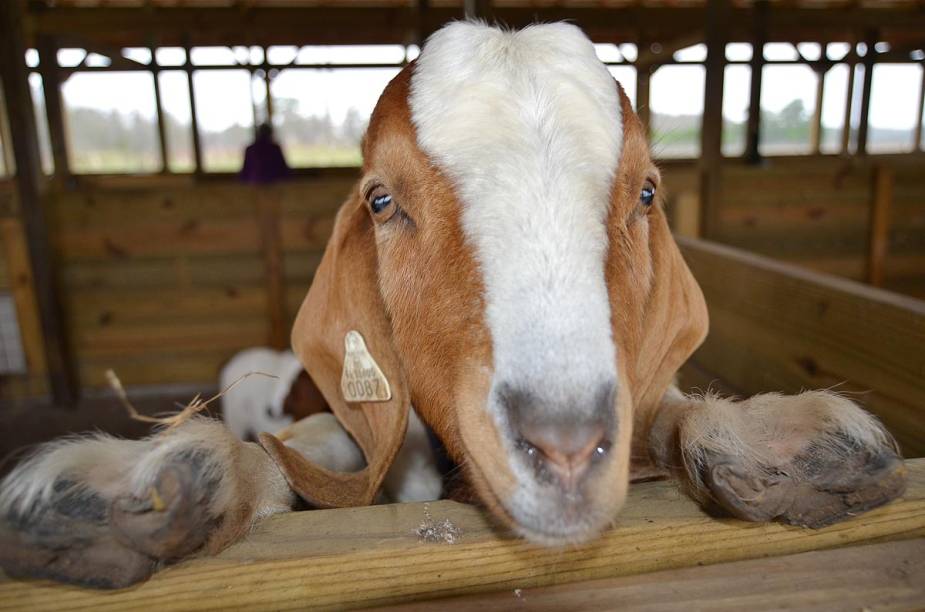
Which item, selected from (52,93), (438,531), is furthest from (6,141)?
(438,531)

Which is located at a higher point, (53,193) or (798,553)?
(53,193)

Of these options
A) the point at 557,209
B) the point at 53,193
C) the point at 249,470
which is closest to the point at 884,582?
the point at 557,209

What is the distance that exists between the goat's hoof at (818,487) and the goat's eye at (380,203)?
88 cm

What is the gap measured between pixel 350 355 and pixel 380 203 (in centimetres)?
42

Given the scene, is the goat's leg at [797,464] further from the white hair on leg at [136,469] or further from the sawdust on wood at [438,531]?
the white hair on leg at [136,469]

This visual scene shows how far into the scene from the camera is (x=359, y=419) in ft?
6.00

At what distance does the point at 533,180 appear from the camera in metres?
1.24

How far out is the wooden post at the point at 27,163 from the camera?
5418 millimetres

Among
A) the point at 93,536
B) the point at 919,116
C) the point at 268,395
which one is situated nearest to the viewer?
the point at 93,536

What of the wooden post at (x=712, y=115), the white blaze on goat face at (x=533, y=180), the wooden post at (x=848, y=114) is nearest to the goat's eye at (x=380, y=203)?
the white blaze on goat face at (x=533, y=180)

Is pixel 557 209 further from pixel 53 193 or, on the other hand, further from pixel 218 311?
pixel 53 193

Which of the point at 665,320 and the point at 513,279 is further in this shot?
the point at 665,320

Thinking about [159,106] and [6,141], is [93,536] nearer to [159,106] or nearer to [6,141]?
[159,106]

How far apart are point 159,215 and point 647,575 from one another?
5.84 m
